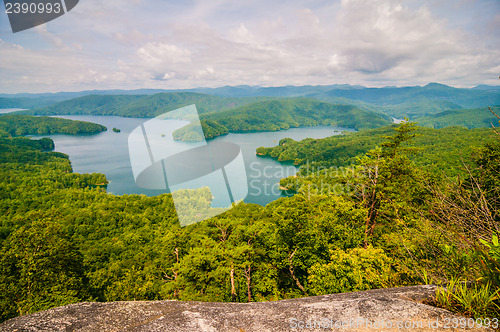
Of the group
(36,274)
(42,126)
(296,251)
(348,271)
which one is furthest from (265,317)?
(42,126)

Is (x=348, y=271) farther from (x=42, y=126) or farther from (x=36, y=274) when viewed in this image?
(x=42, y=126)

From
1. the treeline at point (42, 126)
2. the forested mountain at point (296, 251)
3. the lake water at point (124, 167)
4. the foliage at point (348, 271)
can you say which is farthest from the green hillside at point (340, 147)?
the treeline at point (42, 126)

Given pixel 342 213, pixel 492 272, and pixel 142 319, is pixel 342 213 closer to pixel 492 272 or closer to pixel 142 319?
pixel 492 272

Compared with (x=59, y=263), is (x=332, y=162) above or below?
below

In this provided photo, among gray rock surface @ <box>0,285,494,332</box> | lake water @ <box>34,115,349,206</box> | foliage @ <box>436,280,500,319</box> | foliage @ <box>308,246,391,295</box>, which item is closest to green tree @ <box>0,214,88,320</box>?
gray rock surface @ <box>0,285,494,332</box>

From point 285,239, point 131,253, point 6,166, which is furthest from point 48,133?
point 285,239

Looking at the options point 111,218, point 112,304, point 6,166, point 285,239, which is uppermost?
point 112,304

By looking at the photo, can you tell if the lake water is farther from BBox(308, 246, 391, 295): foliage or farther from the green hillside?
BBox(308, 246, 391, 295): foliage
